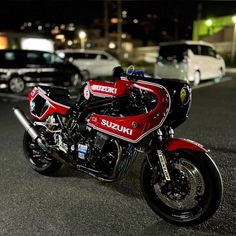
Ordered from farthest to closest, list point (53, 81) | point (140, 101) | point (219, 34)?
point (219, 34) → point (53, 81) → point (140, 101)

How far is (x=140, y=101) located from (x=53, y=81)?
10.6m

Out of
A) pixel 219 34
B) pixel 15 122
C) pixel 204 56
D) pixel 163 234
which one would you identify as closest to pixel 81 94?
pixel 163 234

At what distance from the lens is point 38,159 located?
503 cm

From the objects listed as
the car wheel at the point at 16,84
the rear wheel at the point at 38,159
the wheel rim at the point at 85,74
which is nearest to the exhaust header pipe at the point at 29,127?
the rear wheel at the point at 38,159

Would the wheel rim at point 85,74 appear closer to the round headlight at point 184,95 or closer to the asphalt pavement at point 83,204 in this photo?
the asphalt pavement at point 83,204

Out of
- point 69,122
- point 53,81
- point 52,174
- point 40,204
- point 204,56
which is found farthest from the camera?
point 204,56

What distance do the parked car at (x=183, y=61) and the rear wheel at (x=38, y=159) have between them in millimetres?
8895

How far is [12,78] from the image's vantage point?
1274 centimetres

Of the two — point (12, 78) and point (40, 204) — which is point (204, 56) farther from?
point (40, 204)

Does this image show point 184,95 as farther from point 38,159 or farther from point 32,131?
point 38,159

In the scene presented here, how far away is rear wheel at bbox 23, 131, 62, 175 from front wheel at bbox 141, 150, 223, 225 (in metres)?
1.55

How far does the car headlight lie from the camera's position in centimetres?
354

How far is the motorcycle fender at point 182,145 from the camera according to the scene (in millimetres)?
3383

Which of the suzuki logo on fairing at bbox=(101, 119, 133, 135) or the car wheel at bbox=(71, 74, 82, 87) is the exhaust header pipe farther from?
the car wheel at bbox=(71, 74, 82, 87)
